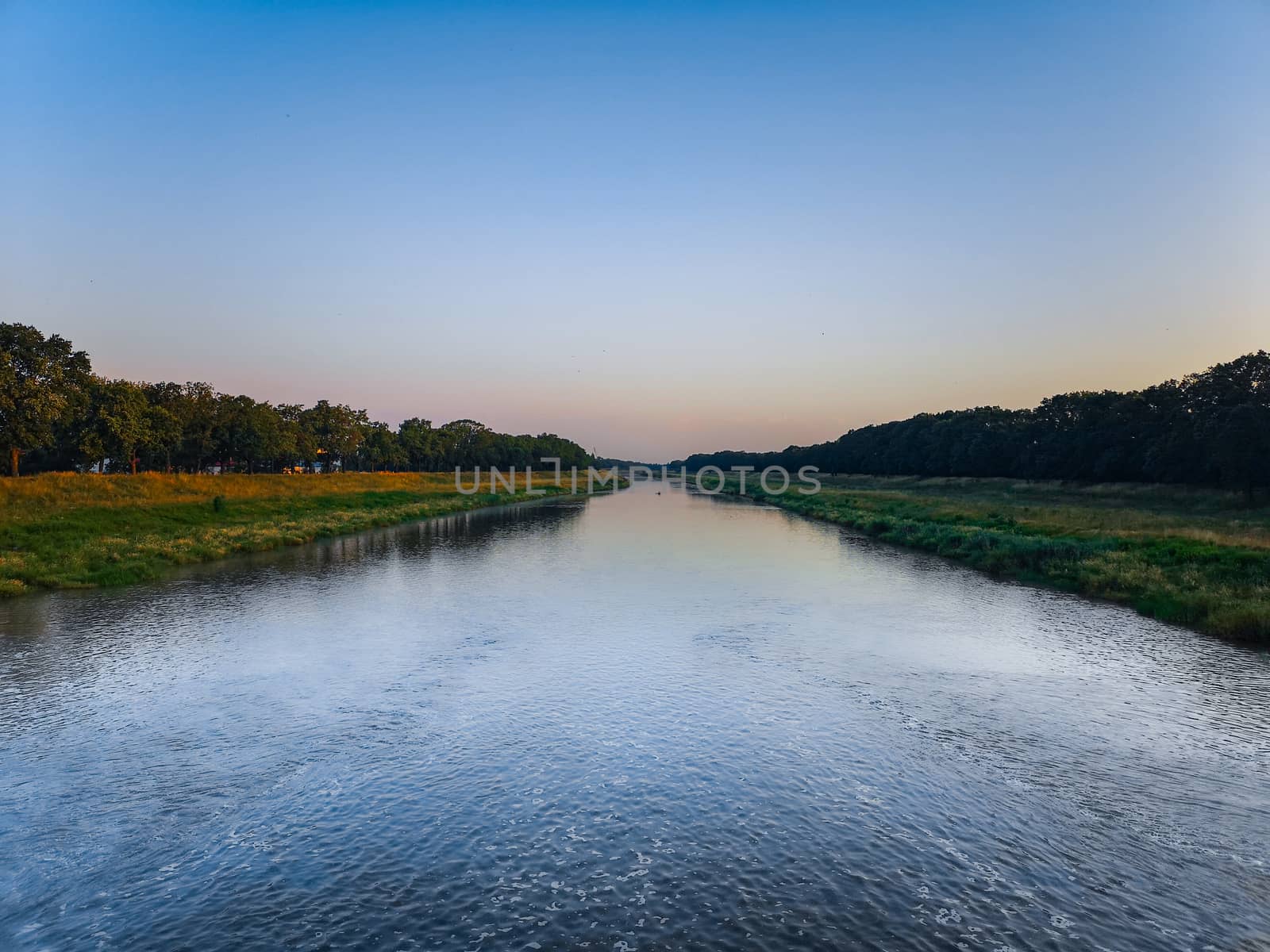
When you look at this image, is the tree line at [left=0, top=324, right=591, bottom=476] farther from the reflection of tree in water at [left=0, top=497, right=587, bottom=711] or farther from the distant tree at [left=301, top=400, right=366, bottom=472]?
the reflection of tree in water at [left=0, top=497, right=587, bottom=711]

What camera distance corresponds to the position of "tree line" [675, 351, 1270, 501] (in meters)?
48.5

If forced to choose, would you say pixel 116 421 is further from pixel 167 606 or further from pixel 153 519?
pixel 167 606

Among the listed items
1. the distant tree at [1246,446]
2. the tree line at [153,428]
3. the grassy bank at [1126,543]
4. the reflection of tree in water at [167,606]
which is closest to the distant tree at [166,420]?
the tree line at [153,428]

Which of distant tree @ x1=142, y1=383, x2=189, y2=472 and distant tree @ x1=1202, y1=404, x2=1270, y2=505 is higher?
distant tree @ x1=142, y1=383, x2=189, y2=472

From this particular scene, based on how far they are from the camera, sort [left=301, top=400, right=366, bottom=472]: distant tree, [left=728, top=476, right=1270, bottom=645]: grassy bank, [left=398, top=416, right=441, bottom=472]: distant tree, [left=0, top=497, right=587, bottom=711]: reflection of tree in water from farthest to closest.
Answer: [left=398, top=416, right=441, bottom=472]: distant tree < [left=301, top=400, right=366, bottom=472]: distant tree < [left=728, top=476, right=1270, bottom=645]: grassy bank < [left=0, top=497, right=587, bottom=711]: reflection of tree in water

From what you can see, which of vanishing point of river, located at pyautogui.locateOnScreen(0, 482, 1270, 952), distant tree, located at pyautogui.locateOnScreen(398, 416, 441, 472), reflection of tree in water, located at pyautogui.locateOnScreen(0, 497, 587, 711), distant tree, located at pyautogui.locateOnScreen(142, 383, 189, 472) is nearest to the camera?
vanishing point of river, located at pyautogui.locateOnScreen(0, 482, 1270, 952)

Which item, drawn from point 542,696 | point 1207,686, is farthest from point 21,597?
point 1207,686

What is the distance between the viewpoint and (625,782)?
31.7 feet

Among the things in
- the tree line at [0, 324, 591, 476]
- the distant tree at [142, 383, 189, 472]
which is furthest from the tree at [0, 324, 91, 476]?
the distant tree at [142, 383, 189, 472]

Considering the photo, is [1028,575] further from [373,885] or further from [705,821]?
[373,885]

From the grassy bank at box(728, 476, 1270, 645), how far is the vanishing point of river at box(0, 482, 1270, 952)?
2.28 meters

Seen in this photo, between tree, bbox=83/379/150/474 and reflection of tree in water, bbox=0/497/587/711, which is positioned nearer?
reflection of tree in water, bbox=0/497/587/711

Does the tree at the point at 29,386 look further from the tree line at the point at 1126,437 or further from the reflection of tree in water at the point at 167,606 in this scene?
the tree line at the point at 1126,437

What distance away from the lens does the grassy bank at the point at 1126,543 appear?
19516 mm
